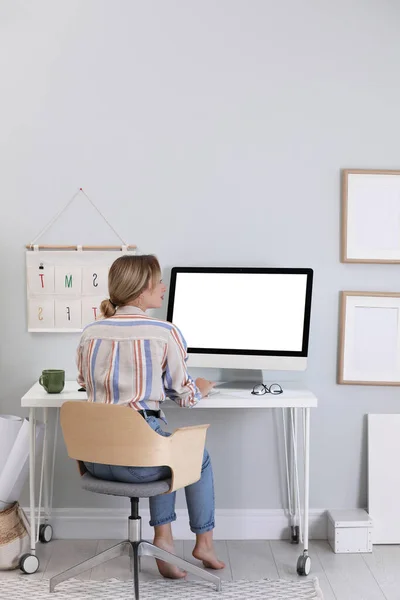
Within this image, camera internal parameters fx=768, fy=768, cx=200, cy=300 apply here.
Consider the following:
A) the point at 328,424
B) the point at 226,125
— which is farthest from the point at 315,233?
the point at 328,424

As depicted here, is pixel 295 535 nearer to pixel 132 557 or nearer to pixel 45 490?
pixel 132 557

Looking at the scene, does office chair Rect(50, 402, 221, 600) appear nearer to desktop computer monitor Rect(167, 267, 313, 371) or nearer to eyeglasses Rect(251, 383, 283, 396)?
eyeglasses Rect(251, 383, 283, 396)

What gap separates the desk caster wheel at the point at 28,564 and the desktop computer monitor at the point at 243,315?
100 centimetres

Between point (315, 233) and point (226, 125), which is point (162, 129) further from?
point (315, 233)

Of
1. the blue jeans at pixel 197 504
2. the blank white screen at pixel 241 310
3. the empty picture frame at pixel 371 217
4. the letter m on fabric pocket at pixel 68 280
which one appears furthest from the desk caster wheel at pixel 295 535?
the letter m on fabric pocket at pixel 68 280

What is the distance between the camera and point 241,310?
3.23 metres

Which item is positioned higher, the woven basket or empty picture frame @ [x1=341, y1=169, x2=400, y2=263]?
empty picture frame @ [x1=341, y1=169, x2=400, y2=263]

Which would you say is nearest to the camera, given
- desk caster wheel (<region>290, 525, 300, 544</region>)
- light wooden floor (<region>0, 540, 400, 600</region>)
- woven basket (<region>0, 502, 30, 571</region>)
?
light wooden floor (<region>0, 540, 400, 600</region>)

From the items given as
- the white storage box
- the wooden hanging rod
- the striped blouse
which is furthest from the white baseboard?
the wooden hanging rod

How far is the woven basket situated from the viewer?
2.99 metres

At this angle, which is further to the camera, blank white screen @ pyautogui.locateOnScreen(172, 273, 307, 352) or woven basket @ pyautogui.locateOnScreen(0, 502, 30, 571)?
blank white screen @ pyautogui.locateOnScreen(172, 273, 307, 352)

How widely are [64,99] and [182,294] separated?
3.24 feet

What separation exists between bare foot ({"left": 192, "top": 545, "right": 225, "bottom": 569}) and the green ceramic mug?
82cm

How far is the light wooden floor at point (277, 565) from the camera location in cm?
288
